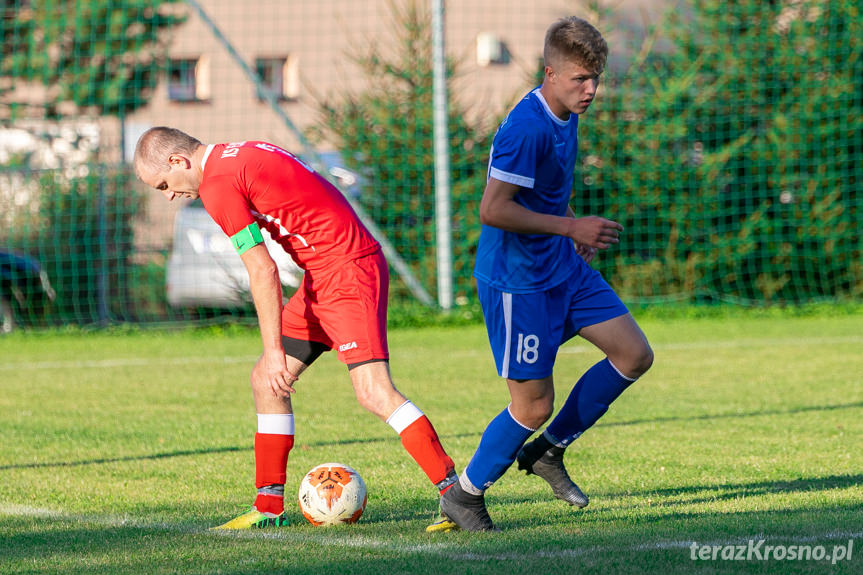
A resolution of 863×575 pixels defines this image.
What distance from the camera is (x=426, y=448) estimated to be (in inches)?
174

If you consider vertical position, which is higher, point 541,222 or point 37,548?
point 541,222

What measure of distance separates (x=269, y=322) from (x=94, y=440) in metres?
2.80

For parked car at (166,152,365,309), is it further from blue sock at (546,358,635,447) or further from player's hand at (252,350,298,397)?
player's hand at (252,350,298,397)

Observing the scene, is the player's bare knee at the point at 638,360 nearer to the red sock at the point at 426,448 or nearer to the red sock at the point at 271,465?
the red sock at the point at 426,448

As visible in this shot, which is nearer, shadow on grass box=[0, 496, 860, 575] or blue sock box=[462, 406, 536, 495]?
shadow on grass box=[0, 496, 860, 575]

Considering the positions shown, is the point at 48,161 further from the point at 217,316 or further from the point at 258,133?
the point at 217,316

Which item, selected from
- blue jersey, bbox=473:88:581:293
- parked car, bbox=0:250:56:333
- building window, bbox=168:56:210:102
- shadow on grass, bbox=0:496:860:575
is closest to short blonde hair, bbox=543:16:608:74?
blue jersey, bbox=473:88:581:293

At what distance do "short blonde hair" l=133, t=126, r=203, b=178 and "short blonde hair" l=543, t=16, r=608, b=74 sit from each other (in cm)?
131

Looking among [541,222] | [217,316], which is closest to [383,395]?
[541,222]

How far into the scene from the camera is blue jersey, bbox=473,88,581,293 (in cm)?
415

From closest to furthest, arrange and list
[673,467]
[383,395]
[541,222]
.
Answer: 1. [541,222]
2. [383,395]
3. [673,467]

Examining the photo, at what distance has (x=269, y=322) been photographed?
4.29 metres

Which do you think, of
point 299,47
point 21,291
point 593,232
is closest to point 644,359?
point 593,232

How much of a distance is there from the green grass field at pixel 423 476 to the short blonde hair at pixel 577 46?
164 cm
